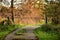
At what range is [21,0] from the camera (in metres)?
37.7

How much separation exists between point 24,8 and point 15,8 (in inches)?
116

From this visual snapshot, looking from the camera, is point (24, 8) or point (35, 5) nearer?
point (24, 8)

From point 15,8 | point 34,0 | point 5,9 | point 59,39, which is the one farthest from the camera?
point 34,0

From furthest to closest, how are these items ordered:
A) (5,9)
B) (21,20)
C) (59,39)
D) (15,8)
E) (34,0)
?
1. (34,0)
2. (21,20)
3. (15,8)
4. (5,9)
5. (59,39)

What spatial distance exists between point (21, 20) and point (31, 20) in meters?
2.24

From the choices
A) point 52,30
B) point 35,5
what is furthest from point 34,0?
point 52,30

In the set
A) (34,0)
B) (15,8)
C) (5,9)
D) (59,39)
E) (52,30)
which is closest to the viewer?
(59,39)

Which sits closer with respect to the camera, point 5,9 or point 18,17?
point 5,9

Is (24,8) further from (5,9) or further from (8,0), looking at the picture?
(5,9)

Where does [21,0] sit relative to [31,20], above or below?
above

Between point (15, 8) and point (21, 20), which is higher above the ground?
point (15, 8)

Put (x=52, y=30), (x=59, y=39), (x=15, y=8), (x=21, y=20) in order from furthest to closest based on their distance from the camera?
(x=21, y=20), (x=15, y=8), (x=52, y=30), (x=59, y=39)

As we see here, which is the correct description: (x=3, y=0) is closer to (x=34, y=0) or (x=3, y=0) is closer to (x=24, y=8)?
(x=24, y=8)

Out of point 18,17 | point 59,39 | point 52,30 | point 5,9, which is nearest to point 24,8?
point 18,17
